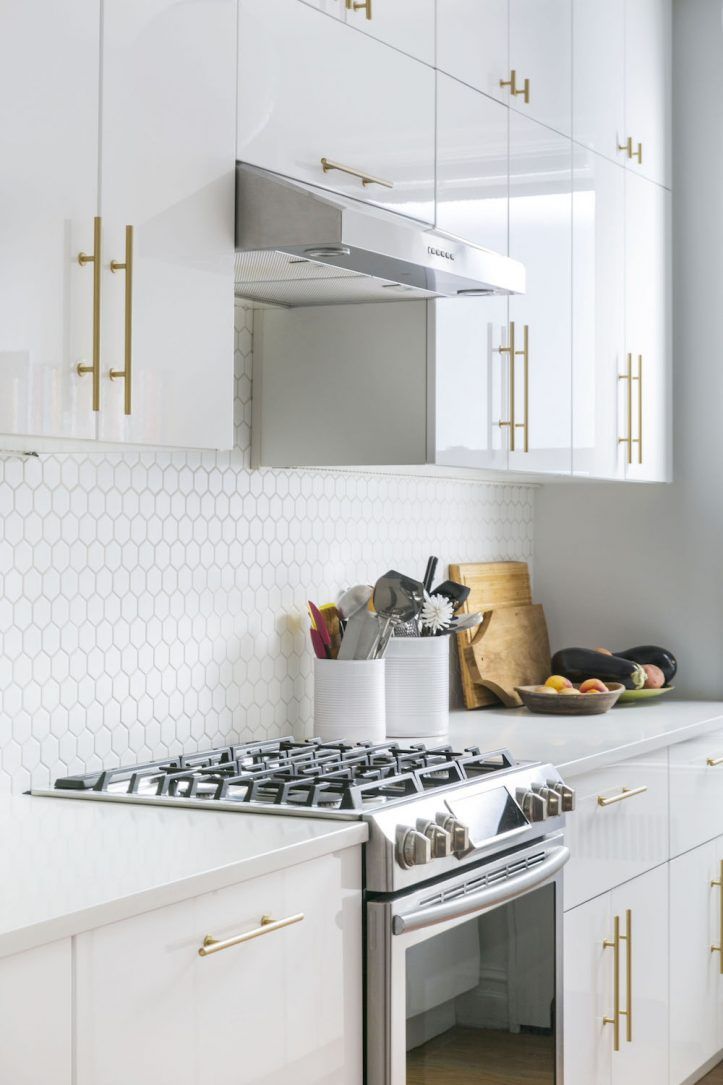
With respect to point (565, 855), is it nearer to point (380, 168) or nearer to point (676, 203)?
point (380, 168)

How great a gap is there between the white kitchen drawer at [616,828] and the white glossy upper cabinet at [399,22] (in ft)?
4.91

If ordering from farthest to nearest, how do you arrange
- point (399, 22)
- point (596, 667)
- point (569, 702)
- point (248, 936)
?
point (596, 667)
point (569, 702)
point (399, 22)
point (248, 936)

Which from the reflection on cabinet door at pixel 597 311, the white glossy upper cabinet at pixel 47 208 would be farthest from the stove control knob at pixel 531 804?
the reflection on cabinet door at pixel 597 311

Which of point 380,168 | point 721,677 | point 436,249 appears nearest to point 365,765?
point 436,249

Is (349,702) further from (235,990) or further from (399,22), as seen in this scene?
(399,22)

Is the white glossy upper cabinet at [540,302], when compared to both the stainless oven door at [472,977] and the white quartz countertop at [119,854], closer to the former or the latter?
the stainless oven door at [472,977]

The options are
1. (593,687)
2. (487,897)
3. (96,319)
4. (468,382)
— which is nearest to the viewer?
(96,319)

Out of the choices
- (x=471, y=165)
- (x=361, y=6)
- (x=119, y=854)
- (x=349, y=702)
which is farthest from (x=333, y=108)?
(x=119, y=854)

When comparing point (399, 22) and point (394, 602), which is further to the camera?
point (394, 602)

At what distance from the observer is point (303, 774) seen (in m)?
2.43

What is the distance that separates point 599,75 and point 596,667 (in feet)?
5.17

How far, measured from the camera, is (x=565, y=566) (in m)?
4.17

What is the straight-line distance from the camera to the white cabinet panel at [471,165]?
9.36 ft

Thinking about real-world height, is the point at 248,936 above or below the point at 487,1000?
above
